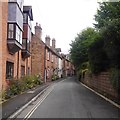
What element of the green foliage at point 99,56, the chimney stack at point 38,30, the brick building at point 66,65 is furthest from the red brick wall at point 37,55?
the brick building at point 66,65

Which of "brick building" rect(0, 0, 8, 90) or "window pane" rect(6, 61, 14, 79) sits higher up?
"brick building" rect(0, 0, 8, 90)

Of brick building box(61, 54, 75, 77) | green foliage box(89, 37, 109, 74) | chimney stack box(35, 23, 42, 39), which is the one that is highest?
chimney stack box(35, 23, 42, 39)

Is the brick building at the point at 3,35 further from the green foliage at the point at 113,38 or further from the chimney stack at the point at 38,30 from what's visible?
the chimney stack at the point at 38,30

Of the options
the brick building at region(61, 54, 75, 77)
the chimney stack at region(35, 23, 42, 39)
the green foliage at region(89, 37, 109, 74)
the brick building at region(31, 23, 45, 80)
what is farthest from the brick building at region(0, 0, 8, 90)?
the brick building at region(61, 54, 75, 77)

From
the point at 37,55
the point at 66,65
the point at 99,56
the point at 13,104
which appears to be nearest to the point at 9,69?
the point at 99,56

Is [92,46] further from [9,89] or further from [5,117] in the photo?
[5,117]

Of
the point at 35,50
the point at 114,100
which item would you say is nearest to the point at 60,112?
the point at 114,100

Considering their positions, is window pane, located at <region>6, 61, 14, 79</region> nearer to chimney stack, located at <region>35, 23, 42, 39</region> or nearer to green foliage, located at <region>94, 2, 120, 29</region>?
green foliage, located at <region>94, 2, 120, 29</region>

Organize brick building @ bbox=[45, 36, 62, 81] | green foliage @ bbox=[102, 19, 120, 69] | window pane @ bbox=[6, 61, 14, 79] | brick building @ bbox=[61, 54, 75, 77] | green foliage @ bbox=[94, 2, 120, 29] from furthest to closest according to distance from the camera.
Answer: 1. brick building @ bbox=[61, 54, 75, 77]
2. brick building @ bbox=[45, 36, 62, 81]
3. window pane @ bbox=[6, 61, 14, 79]
4. green foliage @ bbox=[94, 2, 120, 29]
5. green foliage @ bbox=[102, 19, 120, 69]

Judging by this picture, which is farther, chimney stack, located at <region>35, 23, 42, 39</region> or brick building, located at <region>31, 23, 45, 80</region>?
chimney stack, located at <region>35, 23, 42, 39</region>

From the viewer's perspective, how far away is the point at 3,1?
22.7 m

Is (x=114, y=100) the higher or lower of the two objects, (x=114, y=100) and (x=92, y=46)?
the lower

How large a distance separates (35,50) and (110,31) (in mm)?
36695

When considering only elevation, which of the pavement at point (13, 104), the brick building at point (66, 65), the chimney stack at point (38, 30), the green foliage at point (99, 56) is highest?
the chimney stack at point (38, 30)
